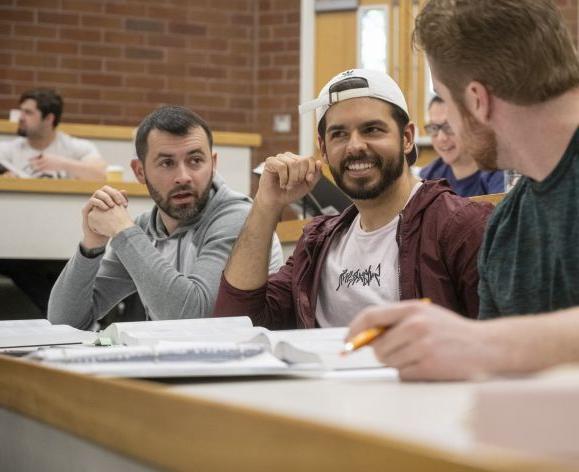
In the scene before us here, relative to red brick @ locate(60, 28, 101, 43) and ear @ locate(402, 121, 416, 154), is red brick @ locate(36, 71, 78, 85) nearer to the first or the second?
red brick @ locate(60, 28, 101, 43)

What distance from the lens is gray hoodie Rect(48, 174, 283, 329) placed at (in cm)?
216

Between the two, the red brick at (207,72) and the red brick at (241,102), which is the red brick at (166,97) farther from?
the red brick at (241,102)

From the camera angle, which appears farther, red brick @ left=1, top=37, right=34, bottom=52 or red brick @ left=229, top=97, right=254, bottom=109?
red brick @ left=229, top=97, right=254, bottom=109

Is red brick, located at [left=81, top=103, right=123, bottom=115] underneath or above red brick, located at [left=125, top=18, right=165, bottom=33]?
underneath

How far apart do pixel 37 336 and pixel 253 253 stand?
499 millimetres

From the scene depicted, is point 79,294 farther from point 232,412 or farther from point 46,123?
point 46,123

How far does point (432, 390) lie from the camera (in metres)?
0.71

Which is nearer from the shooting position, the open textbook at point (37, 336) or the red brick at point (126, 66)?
the open textbook at point (37, 336)

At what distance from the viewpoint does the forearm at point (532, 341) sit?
0.74m

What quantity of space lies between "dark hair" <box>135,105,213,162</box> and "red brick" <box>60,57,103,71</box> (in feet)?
11.5

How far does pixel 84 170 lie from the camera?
443 centimetres

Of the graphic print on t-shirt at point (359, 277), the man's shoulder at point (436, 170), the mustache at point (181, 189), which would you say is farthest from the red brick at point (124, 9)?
the graphic print on t-shirt at point (359, 277)

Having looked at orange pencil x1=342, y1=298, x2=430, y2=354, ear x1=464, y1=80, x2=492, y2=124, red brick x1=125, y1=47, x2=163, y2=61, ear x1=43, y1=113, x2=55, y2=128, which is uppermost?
red brick x1=125, y1=47, x2=163, y2=61

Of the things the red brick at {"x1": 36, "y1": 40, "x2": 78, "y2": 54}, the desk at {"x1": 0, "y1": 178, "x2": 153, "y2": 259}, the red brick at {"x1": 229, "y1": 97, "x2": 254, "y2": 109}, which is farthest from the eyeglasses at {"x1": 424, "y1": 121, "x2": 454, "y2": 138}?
the red brick at {"x1": 36, "y1": 40, "x2": 78, "y2": 54}
